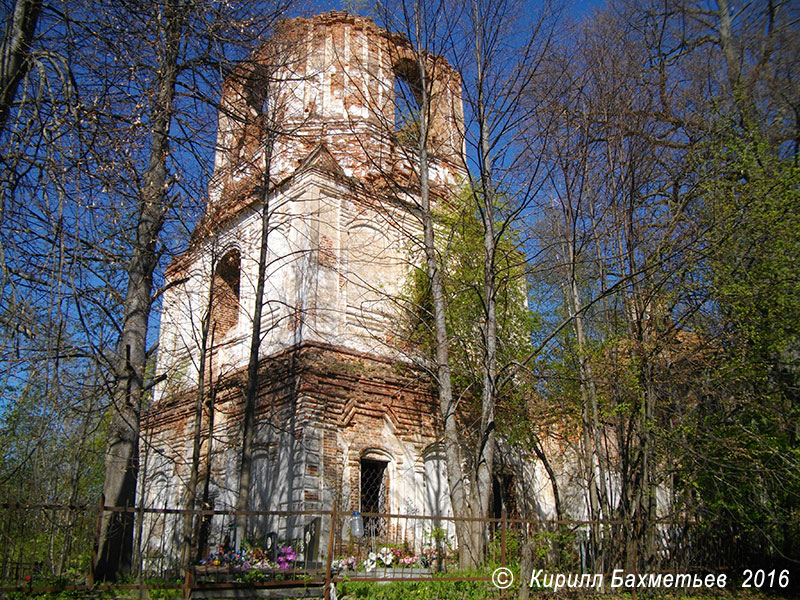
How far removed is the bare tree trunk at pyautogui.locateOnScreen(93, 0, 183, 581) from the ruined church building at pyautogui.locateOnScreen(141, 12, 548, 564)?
1.80m

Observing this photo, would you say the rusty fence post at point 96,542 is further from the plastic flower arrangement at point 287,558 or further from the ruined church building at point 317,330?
the ruined church building at point 317,330

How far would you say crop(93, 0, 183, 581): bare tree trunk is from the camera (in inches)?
247

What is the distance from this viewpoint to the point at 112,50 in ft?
17.8

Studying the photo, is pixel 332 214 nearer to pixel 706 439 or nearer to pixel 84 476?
pixel 706 439

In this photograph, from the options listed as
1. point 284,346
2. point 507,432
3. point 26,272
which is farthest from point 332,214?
point 26,272

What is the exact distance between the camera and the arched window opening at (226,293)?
14.2 metres

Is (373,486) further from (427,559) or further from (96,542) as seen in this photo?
(96,542)

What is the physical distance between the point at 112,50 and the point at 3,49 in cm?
84

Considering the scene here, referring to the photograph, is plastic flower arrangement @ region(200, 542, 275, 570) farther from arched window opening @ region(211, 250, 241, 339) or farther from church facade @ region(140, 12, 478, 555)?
arched window opening @ region(211, 250, 241, 339)

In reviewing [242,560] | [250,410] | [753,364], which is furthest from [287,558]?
[753,364]

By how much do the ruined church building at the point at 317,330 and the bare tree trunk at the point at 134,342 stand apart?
5.89ft

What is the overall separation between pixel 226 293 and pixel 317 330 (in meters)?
3.60

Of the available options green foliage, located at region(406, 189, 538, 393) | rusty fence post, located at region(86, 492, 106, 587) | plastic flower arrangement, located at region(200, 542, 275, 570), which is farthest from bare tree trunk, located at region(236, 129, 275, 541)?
rusty fence post, located at region(86, 492, 106, 587)

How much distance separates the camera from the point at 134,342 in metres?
7.13
